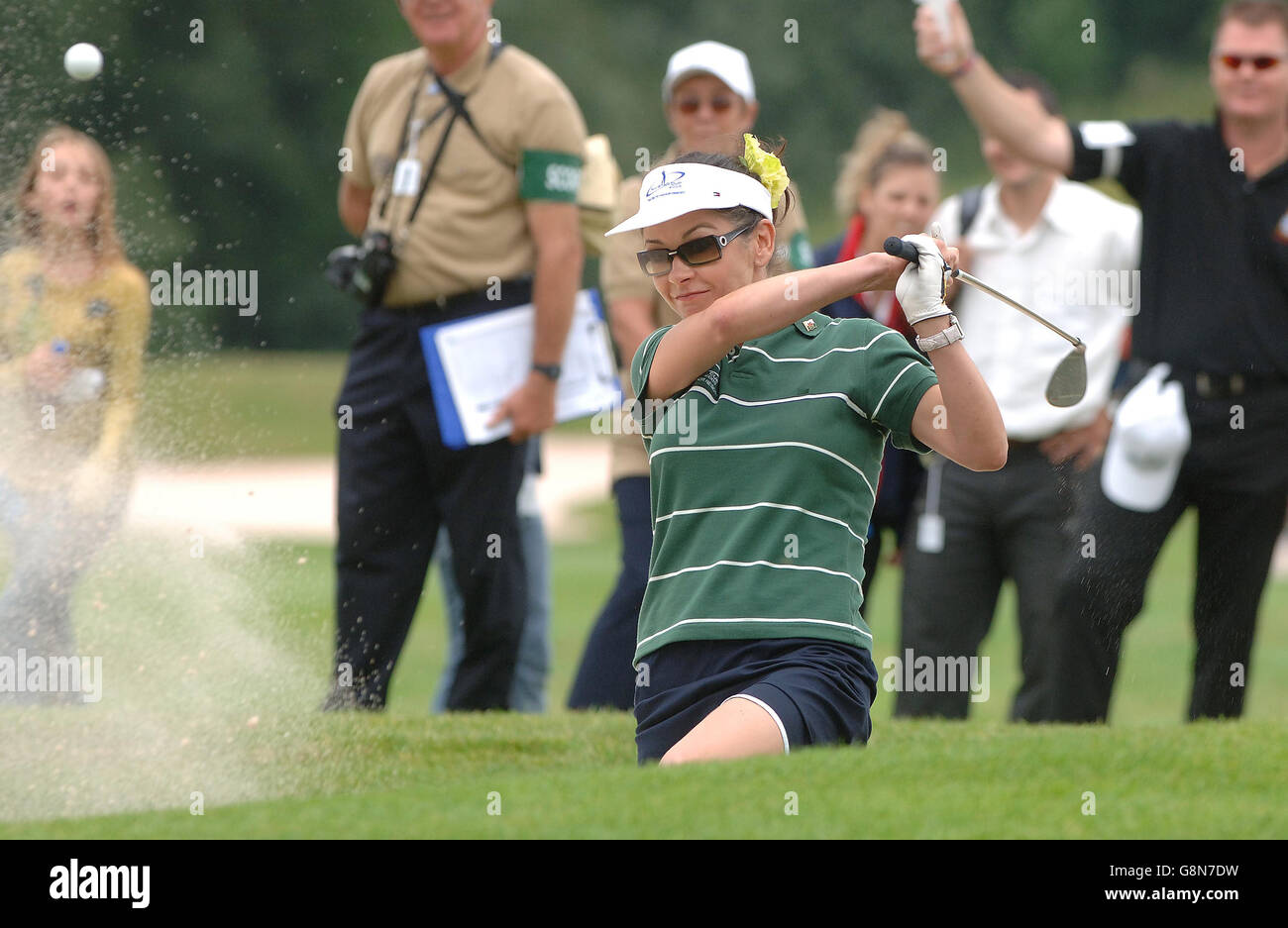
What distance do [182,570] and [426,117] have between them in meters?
1.69

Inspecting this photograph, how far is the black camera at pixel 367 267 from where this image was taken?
6.54 m

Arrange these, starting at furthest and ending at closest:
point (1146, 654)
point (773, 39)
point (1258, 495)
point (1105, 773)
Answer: point (773, 39) → point (1146, 654) → point (1258, 495) → point (1105, 773)

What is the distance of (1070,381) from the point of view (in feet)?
14.5

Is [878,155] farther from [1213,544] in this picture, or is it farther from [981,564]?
[1213,544]

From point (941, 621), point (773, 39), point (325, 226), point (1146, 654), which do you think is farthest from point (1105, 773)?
point (773, 39)

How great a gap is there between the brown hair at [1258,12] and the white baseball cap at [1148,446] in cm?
116

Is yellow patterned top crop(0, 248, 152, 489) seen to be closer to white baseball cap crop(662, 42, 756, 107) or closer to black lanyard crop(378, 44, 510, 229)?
black lanyard crop(378, 44, 510, 229)

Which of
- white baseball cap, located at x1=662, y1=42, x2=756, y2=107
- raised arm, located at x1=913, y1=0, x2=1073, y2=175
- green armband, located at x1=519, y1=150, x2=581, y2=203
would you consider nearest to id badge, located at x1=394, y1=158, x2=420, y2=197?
green armband, located at x1=519, y1=150, x2=581, y2=203

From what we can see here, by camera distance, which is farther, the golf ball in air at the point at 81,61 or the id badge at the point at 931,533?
the id badge at the point at 931,533

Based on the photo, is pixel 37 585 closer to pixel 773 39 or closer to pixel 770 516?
pixel 770 516

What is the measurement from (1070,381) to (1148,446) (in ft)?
5.45
